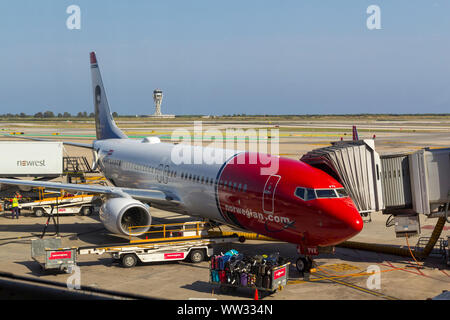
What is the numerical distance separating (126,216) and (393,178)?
12569mm

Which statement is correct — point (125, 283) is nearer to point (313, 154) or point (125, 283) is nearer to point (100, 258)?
point (100, 258)

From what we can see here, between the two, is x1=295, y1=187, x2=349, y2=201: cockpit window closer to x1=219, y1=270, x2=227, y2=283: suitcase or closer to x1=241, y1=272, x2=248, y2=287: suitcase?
x1=241, y1=272, x2=248, y2=287: suitcase

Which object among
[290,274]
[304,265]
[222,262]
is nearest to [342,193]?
[304,265]

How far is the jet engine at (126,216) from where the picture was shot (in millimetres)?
23703

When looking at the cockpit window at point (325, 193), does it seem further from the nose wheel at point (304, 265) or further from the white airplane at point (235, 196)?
the nose wheel at point (304, 265)

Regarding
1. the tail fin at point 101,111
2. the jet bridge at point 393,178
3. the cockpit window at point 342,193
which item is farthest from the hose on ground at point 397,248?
the tail fin at point 101,111

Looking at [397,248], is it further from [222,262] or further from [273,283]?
[222,262]

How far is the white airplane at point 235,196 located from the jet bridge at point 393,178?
978mm

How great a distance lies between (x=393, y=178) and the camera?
21406 millimetres

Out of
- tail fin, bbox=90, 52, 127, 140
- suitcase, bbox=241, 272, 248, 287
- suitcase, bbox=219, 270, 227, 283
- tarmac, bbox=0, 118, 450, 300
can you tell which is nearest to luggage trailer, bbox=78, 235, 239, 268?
tarmac, bbox=0, 118, 450, 300

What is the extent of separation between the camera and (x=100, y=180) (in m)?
46.0

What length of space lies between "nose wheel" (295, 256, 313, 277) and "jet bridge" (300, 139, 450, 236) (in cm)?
277
